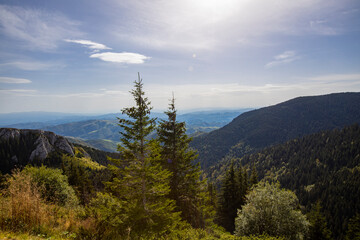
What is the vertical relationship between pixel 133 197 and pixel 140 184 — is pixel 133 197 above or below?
below

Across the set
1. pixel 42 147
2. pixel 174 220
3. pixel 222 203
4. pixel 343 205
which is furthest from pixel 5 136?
pixel 343 205

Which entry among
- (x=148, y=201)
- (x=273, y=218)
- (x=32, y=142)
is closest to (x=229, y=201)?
(x=273, y=218)

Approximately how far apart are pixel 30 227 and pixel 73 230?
1755 mm

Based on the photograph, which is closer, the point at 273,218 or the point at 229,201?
the point at 273,218

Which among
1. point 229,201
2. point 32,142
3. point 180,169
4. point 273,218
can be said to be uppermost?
point 180,169

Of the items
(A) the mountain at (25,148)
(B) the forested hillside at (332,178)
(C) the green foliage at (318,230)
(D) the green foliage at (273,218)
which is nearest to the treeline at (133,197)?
(D) the green foliage at (273,218)

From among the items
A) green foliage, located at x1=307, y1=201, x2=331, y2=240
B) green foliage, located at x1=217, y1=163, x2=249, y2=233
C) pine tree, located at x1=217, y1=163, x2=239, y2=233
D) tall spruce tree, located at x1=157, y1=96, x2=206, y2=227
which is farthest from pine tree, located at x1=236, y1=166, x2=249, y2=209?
tall spruce tree, located at x1=157, y1=96, x2=206, y2=227

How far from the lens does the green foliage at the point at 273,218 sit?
2000 cm

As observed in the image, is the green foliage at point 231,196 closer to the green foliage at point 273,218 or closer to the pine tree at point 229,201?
the pine tree at point 229,201

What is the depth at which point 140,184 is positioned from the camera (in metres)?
A: 14.1

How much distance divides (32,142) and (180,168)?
147m

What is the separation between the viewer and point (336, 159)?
6865 inches

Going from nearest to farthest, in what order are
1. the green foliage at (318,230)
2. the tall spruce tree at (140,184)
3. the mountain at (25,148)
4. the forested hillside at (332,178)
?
the tall spruce tree at (140,184) < the green foliage at (318,230) < the forested hillside at (332,178) < the mountain at (25,148)

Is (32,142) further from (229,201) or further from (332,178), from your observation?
(332,178)
